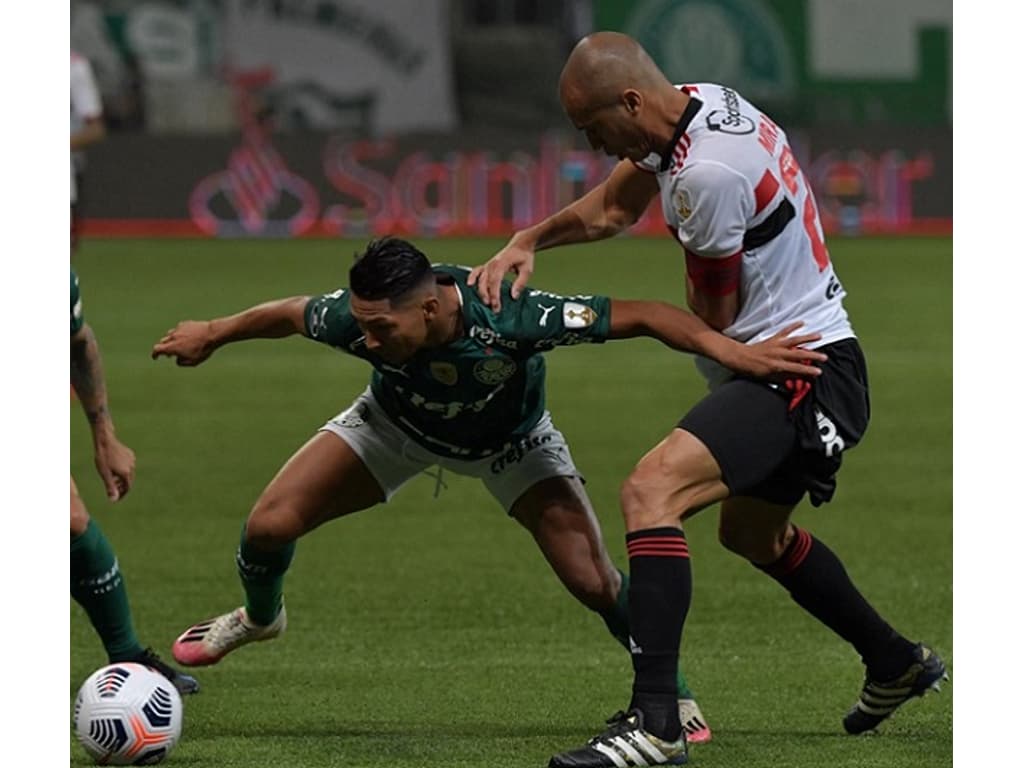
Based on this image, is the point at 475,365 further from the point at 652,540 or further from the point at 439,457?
the point at 652,540

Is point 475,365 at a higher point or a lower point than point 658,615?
higher

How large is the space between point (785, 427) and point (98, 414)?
206 centimetres

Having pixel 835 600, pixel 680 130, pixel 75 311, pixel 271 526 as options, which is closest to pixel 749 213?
pixel 680 130

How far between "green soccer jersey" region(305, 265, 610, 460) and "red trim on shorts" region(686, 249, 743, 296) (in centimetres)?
26

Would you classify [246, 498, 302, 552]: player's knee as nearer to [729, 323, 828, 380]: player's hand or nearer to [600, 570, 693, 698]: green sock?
[600, 570, 693, 698]: green sock

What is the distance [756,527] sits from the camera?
254 inches

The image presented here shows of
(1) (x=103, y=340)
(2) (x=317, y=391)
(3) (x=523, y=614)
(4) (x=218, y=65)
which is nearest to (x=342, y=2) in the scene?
(4) (x=218, y=65)

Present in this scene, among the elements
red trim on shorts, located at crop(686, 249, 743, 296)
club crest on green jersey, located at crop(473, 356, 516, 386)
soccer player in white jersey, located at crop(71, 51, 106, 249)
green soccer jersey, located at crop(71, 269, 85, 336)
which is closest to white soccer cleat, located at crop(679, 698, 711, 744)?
club crest on green jersey, located at crop(473, 356, 516, 386)

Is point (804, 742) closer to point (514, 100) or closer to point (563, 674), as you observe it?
point (563, 674)

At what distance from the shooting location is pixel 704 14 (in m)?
31.7

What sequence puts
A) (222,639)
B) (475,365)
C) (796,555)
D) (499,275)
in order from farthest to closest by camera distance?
(222,639), (796,555), (475,365), (499,275)

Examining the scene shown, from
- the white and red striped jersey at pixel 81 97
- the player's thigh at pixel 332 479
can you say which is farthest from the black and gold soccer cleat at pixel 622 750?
the white and red striped jersey at pixel 81 97

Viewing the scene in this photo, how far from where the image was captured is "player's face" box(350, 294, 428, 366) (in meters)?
6.02

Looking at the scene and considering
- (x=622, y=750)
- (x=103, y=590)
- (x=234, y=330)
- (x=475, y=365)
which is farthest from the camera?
(x=103, y=590)
